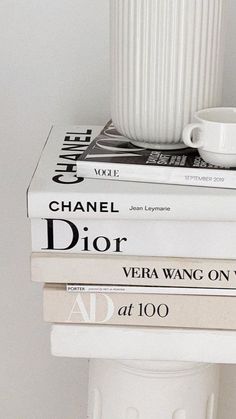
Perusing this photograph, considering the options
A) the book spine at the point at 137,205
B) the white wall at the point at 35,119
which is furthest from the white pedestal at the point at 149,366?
the white wall at the point at 35,119

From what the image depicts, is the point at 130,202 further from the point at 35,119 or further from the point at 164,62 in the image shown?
the point at 35,119

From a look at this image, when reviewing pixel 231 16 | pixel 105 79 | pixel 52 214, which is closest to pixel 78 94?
pixel 105 79

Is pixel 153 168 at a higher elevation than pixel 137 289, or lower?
higher

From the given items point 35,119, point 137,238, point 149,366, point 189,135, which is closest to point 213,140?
point 189,135

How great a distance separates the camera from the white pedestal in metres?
0.86

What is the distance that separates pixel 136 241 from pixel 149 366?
0.17m

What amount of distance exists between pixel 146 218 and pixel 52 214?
10 centimetres

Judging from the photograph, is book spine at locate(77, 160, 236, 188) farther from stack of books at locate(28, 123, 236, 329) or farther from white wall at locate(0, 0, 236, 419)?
white wall at locate(0, 0, 236, 419)

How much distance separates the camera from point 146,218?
0.82m

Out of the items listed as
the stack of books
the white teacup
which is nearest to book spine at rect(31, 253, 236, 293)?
the stack of books

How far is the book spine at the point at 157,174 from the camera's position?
2.71 ft

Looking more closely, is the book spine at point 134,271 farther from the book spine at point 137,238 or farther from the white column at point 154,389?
the white column at point 154,389

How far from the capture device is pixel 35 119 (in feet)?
3.80

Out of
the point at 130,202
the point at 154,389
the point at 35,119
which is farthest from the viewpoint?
the point at 35,119
